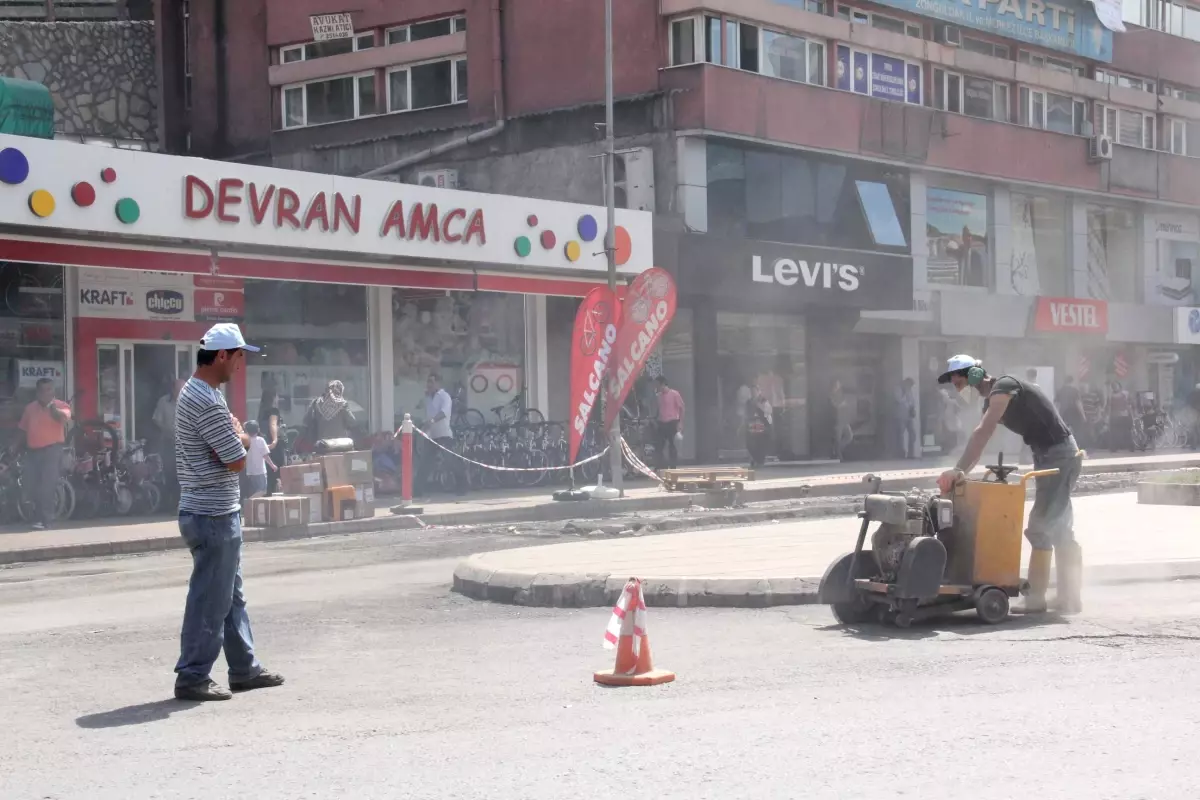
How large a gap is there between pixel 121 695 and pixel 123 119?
32.0m

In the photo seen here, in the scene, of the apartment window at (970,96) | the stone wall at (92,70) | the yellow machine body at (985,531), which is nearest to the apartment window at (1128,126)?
the apartment window at (970,96)

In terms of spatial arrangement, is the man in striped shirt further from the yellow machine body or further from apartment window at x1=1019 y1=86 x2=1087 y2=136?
apartment window at x1=1019 y1=86 x2=1087 y2=136

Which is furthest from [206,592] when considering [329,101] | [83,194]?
[329,101]

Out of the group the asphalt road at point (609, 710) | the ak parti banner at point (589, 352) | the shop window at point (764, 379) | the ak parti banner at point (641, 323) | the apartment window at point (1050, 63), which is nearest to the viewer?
the asphalt road at point (609, 710)

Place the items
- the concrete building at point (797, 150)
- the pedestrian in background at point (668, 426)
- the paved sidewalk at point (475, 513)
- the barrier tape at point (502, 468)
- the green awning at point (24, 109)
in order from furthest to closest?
the concrete building at point (797, 150) < the pedestrian in background at point (668, 426) < the green awning at point (24, 109) < the barrier tape at point (502, 468) < the paved sidewalk at point (475, 513)

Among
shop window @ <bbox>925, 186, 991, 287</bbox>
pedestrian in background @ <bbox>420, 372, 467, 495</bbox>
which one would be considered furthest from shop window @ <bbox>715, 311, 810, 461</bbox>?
pedestrian in background @ <bbox>420, 372, 467, 495</bbox>

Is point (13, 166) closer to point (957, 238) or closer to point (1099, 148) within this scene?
point (957, 238)

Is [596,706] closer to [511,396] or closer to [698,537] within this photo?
[698,537]

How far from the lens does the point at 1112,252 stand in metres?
Answer: 41.7

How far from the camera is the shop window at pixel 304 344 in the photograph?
2327cm

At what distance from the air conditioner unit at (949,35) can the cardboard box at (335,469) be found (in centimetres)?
2193

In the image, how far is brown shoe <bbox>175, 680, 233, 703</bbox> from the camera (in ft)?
22.9

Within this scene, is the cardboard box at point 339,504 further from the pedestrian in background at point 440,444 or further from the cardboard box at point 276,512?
the pedestrian in background at point 440,444

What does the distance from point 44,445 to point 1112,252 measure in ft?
107
